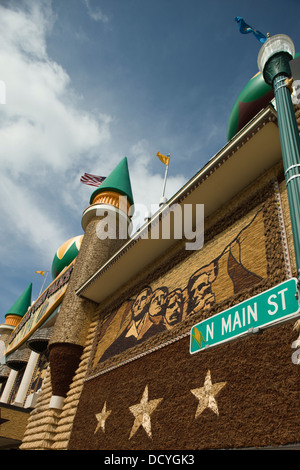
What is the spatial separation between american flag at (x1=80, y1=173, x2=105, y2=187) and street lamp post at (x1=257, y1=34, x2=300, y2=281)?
1277cm

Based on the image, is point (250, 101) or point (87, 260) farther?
point (87, 260)

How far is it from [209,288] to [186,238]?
2059mm

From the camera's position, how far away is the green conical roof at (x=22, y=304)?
85.4 ft

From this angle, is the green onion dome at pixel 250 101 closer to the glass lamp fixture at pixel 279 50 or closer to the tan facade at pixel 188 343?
the tan facade at pixel 188 343

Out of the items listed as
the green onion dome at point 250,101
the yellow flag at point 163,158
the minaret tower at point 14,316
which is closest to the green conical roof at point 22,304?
the minaret tower at point 14,316

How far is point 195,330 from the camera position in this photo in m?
2.78

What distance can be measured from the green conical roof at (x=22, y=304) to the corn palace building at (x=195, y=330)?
14.6 metres

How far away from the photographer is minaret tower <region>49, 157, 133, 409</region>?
10102mm

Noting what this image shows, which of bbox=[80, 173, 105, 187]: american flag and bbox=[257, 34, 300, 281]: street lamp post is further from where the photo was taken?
bbox=[80, 173, 105, 187]: american flag

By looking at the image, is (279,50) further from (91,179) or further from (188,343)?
(91,179)

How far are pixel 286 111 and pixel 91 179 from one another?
1349 centimetres

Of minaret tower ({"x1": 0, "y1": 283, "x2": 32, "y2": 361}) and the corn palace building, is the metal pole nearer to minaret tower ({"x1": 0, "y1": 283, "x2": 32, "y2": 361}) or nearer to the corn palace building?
the corn palace building

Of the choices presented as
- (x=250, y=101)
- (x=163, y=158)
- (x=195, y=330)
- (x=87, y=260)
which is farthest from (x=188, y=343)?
(x=163, y=158)

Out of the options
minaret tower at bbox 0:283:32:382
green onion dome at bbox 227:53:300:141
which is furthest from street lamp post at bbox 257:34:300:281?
minaret tower at bbox 0:283:32:382
